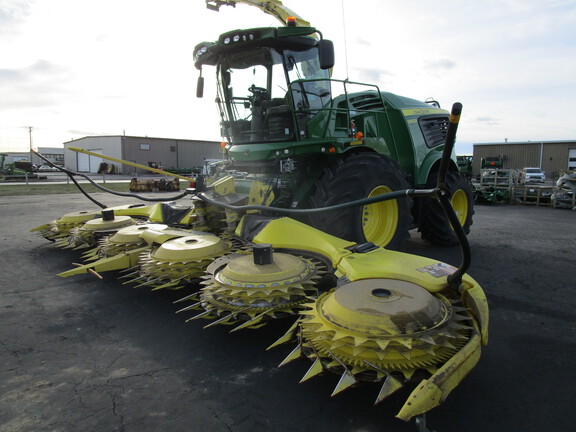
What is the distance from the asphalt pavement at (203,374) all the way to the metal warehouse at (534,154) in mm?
39733

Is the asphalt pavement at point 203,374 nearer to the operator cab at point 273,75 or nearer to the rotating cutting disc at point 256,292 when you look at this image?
the rotating cutting disc at point 256,292

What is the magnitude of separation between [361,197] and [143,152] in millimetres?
45565

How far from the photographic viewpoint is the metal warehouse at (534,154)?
37.8 m

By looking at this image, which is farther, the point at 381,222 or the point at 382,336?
the point at 381,222

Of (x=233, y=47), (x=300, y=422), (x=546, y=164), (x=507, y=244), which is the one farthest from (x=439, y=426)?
(x=546, y=164)

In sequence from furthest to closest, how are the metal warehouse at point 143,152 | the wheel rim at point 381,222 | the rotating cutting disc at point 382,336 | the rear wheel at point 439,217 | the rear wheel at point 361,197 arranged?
1. the metal warehouse at point 143,152
2. the rear wheel at point 439,217
3. the wheel rim at point 381,222
4. the rear wheel at point 361,197
5. the rotating cutting disc at point 382,336

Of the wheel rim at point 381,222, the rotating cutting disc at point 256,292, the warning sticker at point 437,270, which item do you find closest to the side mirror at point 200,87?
the wheel rim at point 381,222

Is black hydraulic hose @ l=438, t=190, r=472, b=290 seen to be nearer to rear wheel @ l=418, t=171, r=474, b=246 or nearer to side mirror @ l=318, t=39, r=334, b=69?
side mirror @ l=318, t=39, r=334, b=69

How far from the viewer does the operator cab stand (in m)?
4.39

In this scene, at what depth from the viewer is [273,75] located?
476 cm

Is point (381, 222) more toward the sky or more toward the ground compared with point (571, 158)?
more toward the ground

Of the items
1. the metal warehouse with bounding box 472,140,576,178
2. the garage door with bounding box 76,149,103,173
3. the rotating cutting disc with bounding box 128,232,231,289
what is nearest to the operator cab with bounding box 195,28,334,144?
the rotating cutting disc with bounding box 128,232,231,289

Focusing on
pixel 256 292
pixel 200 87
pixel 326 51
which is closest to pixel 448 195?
pixel 256 292

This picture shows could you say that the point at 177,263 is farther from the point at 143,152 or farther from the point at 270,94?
the point at 143,152
